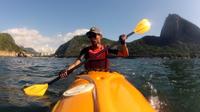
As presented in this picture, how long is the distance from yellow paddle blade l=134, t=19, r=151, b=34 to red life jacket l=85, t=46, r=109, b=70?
1699 millimetres

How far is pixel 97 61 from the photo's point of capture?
854 cm

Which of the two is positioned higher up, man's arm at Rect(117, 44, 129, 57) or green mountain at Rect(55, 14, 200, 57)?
green mountain at Rect(55, 14, 200, 57)

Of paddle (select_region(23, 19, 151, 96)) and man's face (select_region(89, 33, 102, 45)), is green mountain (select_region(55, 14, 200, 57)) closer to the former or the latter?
paddle (select_region(23, 19, 151, 96))

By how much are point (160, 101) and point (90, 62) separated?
398 cm

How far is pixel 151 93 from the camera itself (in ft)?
42.5

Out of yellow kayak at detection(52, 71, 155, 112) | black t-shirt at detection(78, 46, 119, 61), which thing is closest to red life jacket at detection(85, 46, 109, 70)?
black t-shirt at detection(78, 46, 119, 61)

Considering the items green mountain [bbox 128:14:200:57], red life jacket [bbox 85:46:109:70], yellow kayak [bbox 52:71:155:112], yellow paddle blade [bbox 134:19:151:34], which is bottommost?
yellow kayak [bbox 52:71:155:112]

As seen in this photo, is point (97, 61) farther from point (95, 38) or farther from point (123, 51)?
point (123, 51)

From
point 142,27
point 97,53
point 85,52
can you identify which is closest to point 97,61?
point 97,53

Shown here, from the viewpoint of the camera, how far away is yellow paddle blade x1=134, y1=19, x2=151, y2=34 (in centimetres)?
967

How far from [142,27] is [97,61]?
221 cm

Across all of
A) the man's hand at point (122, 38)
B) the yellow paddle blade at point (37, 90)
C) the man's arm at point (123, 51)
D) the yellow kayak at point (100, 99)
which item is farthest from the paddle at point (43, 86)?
the yellow kayak at point (100, 99)

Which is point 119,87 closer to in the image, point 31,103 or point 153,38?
point 31,103


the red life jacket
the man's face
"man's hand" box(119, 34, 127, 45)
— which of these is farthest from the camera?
the red life jacket
